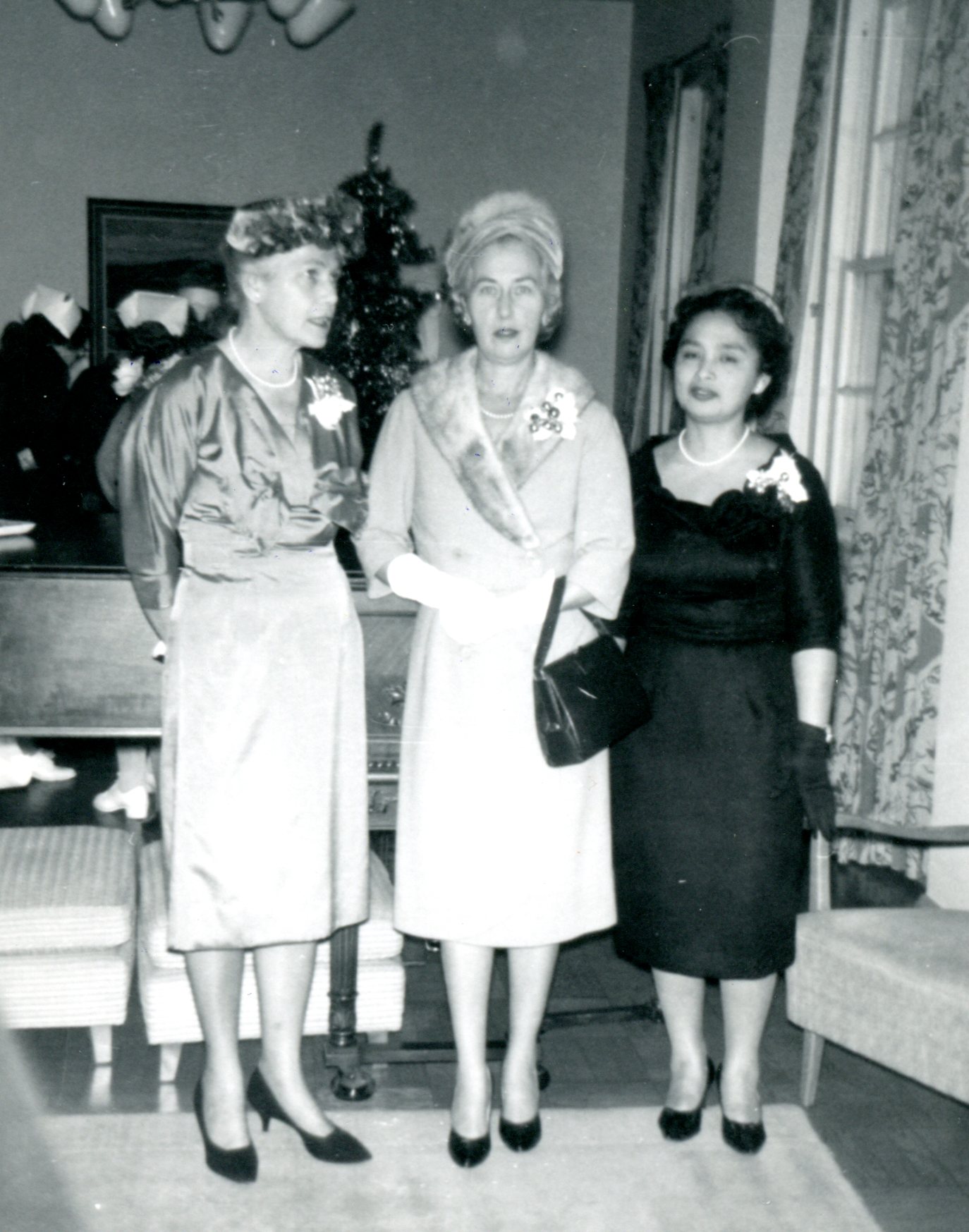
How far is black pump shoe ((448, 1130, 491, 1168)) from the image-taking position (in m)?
2.47

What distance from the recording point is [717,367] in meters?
2.43

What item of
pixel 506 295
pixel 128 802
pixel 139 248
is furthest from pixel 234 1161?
pixel 139 248

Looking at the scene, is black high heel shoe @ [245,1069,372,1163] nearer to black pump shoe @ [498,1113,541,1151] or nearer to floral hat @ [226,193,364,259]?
black pump shoe @ [498,1113,541,1151]

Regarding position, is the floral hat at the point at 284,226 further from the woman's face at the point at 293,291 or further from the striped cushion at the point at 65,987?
the striped cushion at the point at 65,987

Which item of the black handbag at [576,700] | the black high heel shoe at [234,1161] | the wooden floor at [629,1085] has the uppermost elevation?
the black handbag at [576,700]

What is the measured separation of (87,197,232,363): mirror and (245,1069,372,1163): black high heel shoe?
19.5 ft

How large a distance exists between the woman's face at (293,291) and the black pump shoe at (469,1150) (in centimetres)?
140

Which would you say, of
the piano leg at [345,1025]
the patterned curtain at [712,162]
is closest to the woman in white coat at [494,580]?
the piano leg at [345,1025]

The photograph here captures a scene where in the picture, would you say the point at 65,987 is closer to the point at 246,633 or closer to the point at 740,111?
the point at 246,633

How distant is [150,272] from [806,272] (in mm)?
4176

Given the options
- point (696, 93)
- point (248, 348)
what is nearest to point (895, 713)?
point (248, 348)

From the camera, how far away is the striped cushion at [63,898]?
2.75 m

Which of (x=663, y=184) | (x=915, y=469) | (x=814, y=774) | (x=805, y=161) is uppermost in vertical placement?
(x=663, y=184)

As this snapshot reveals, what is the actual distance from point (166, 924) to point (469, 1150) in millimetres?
726
